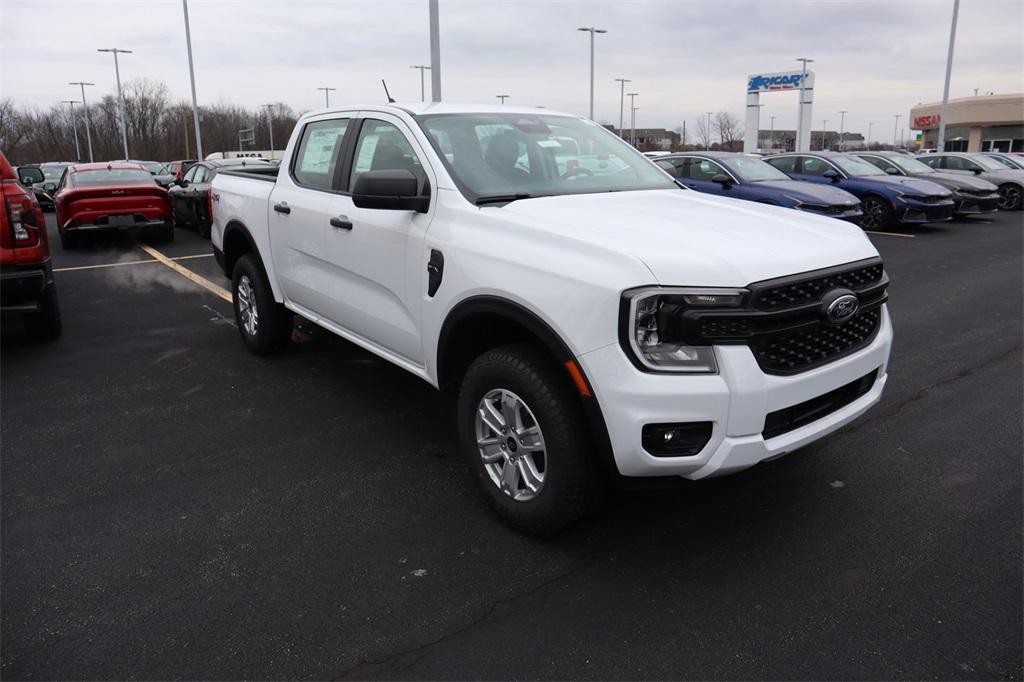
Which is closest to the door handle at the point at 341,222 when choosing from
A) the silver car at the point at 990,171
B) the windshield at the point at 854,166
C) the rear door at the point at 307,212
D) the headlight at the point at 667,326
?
the rear door at the point at 307,212

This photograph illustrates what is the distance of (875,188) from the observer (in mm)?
14758

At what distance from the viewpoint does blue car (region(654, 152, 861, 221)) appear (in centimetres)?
1217

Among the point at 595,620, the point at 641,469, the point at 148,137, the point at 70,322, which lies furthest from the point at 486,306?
the point at 148,137

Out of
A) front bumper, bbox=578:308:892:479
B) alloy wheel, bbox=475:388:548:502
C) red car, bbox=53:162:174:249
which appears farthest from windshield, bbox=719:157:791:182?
front bumper, bbox=578:308:892:479

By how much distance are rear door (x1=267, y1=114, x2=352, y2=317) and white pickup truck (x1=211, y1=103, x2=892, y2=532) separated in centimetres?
4

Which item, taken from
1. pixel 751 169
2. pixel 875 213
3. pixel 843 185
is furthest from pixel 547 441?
pixel 843 185

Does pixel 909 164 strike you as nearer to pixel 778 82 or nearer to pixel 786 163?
pixel 786 163

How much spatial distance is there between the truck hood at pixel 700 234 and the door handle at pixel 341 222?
4.04 ft

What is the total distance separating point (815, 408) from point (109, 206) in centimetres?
1288

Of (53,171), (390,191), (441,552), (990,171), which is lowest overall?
(441,552)

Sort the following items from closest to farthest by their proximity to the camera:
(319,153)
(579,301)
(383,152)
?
(579,301)
(383,152)
(319,153)

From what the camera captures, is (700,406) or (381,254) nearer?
(700,406)

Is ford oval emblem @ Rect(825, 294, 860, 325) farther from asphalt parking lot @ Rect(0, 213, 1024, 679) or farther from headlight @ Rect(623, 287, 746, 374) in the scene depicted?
asphalt parking lot @ Rect(0, 213, 1024, 679)

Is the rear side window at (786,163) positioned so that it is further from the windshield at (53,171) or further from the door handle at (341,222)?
the windshield at (53,171)
